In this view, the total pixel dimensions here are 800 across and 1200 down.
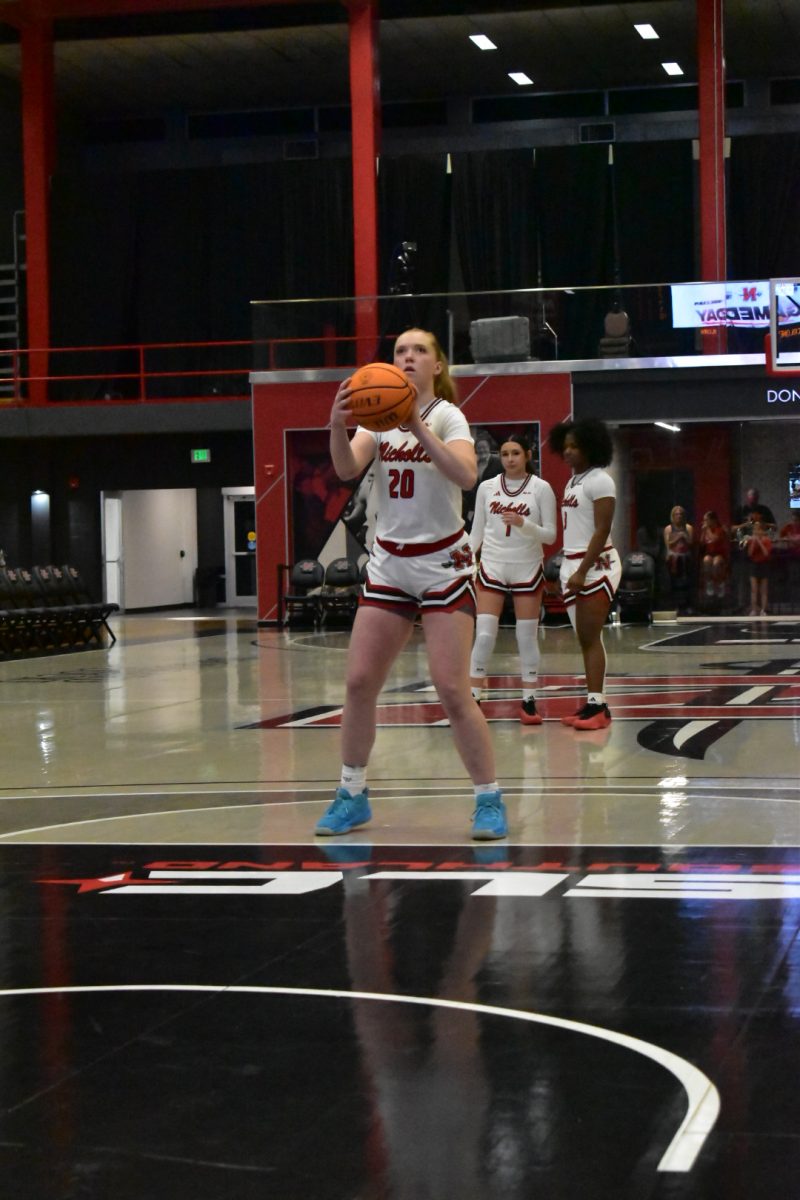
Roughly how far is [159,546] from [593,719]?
24965 mm

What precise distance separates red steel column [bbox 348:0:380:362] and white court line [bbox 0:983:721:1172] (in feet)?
77.0

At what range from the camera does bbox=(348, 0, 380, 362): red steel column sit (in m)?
26.7

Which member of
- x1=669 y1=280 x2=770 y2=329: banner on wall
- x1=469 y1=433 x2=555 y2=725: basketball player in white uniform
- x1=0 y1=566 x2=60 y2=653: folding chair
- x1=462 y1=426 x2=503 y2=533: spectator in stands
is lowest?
x1=0 y1=566 x2=60 y2=653: folding chair

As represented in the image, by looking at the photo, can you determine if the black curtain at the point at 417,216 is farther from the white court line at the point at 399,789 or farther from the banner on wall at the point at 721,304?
the white court line at the point at 399,789

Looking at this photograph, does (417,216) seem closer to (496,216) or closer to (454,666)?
(496,216)

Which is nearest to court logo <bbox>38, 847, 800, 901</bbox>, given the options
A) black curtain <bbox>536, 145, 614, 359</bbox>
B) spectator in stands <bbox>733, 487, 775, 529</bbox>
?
spectator in stands <bbox>733, 487, 775, 529</bbox>

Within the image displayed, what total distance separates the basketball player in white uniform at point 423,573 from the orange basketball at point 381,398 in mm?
238

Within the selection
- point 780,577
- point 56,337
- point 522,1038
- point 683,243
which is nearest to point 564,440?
point 522,1038

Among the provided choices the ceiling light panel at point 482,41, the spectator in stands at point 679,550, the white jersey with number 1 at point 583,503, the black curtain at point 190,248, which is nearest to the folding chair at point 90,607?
the spectator in stands at point 679,550

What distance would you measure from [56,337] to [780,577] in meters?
15.4

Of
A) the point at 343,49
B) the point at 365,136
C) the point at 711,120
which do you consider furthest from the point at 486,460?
the point at 343,49

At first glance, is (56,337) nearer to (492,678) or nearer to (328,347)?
(328,347)

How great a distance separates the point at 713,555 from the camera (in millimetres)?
22469

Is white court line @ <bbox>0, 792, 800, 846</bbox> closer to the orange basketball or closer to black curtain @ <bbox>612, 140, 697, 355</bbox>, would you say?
the orange basketball
